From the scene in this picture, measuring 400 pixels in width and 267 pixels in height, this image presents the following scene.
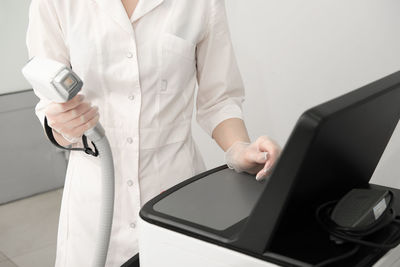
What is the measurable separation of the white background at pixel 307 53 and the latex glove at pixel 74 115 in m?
1.05

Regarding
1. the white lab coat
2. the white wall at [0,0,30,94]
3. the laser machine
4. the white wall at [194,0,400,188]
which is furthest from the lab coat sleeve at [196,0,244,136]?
the white wall at [0,0,30,94]

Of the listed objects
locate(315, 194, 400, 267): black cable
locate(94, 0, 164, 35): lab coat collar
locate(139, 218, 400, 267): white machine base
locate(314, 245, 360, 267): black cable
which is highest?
locate(94, 0, 164, 35): lab coat collar

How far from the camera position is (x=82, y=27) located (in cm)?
117

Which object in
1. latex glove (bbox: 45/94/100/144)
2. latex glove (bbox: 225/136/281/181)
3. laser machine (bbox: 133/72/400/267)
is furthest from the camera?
latex glove (bbox: 45/94/100/144)

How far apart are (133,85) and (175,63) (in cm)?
11

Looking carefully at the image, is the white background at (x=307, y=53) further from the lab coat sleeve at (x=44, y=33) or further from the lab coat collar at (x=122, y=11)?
the lab coat sleeve at (x=44, y=33)

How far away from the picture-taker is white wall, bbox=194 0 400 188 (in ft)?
5.60

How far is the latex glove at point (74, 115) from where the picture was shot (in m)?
1.01

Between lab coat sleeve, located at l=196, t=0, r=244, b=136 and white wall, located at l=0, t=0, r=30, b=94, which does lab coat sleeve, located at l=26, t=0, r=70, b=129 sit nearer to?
lab coat sleeve, located at l=196, t=0, r=244, b=136

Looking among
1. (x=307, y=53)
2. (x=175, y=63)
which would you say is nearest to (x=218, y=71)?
(x=175, y=63)

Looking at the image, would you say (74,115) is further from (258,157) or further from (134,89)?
(258,157)

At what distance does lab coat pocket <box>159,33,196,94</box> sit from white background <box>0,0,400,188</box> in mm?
733

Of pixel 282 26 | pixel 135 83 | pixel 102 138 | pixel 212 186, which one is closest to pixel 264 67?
pixel 282 26

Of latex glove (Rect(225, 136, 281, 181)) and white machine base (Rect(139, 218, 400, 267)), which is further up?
latex glove (Rect(225, 136, 281, 181))
